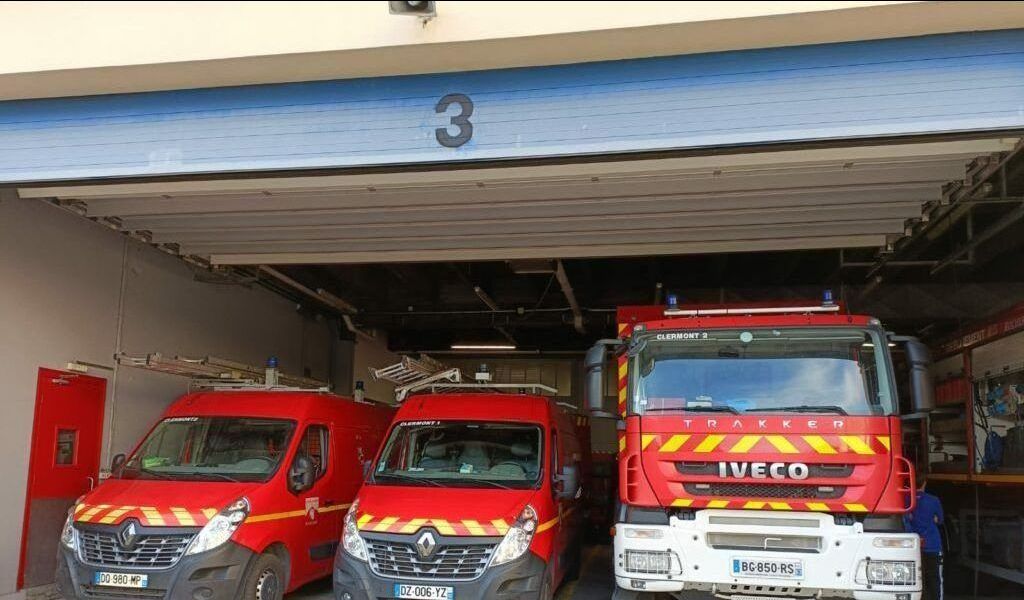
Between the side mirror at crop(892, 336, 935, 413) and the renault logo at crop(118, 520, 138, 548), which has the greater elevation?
the side mirror at crop(892, 336, 935, 413)

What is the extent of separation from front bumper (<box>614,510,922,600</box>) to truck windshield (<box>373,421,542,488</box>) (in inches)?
67.5

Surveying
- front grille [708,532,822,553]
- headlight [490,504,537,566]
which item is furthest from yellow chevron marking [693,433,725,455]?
headlight [490,504,537,566]

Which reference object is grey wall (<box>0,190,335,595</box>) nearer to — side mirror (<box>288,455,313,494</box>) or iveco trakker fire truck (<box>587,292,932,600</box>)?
side mirror (<box>288,455,313,494</box>)

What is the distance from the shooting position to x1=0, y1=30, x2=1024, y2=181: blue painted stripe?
539 centimetres

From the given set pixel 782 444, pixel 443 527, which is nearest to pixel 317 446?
pixel 443 527

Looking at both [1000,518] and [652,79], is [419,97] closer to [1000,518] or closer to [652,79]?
[652,79]

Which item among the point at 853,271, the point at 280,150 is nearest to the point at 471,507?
the point at 280,150

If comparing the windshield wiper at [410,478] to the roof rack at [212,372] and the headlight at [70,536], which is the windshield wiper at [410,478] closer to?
the roof rack at [212,372]

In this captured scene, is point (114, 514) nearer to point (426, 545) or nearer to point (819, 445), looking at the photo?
point (426, 545)

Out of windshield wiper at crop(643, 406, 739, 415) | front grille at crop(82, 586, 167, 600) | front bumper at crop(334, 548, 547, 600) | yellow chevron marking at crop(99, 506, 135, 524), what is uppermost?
windshield wiper at crop(643, 406, 739, 415)

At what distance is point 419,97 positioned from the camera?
6.04m

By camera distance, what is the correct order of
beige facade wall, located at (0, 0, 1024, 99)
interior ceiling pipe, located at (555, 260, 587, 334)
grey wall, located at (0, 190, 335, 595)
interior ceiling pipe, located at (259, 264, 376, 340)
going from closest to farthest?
beige facade wall, located at (0, 0, 1024, 99)
grey wall, located at (0, 190, 335, 595)
interior ceiling pipe, located at (555, 260, 587, 334)
interior ceiling pipe, located at (259, 264, 376, 340)

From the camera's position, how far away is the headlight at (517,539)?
6.34 metres

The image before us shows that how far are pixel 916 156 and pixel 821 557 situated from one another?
119 inches
